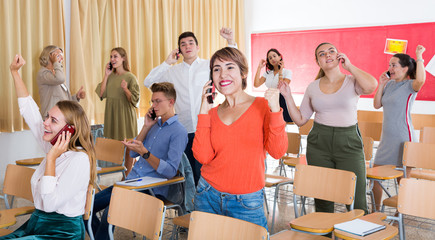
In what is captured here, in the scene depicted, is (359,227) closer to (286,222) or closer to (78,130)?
(78,130)

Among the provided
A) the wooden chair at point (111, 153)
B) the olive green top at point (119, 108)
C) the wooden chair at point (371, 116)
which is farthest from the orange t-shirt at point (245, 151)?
the wooden chair at point (371, 116)

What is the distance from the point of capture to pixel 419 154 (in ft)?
13.1

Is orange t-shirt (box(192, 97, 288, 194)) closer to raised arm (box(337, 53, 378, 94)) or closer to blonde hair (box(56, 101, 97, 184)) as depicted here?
blonde hair (box(56, 101, 97, 184))

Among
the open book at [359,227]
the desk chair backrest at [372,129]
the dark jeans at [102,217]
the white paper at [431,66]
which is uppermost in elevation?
the white paper at [431,66]

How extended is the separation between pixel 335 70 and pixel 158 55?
4.37 meters

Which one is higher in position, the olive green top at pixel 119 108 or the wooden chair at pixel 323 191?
the olive green top at pixel 119 108

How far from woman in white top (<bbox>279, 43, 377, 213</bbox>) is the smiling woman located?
3.24ft

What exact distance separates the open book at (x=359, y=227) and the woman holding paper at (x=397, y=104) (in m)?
1.82

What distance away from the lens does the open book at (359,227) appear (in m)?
2.35

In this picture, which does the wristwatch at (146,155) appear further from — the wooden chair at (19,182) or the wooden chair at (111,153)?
the wooden chair at (111,153)

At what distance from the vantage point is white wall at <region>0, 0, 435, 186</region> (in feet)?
19.0

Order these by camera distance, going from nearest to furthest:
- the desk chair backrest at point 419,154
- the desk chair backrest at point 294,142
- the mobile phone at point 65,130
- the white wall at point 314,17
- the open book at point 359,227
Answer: the open book at point 359,227
the mobile phone at point 65,130
the desk chair backrest at point 419,154
the desk chair backrest at point 294,142
the white wall at point 314,17

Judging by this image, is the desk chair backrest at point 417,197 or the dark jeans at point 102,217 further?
the dark jeans at point 102,217

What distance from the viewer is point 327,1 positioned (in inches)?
313
